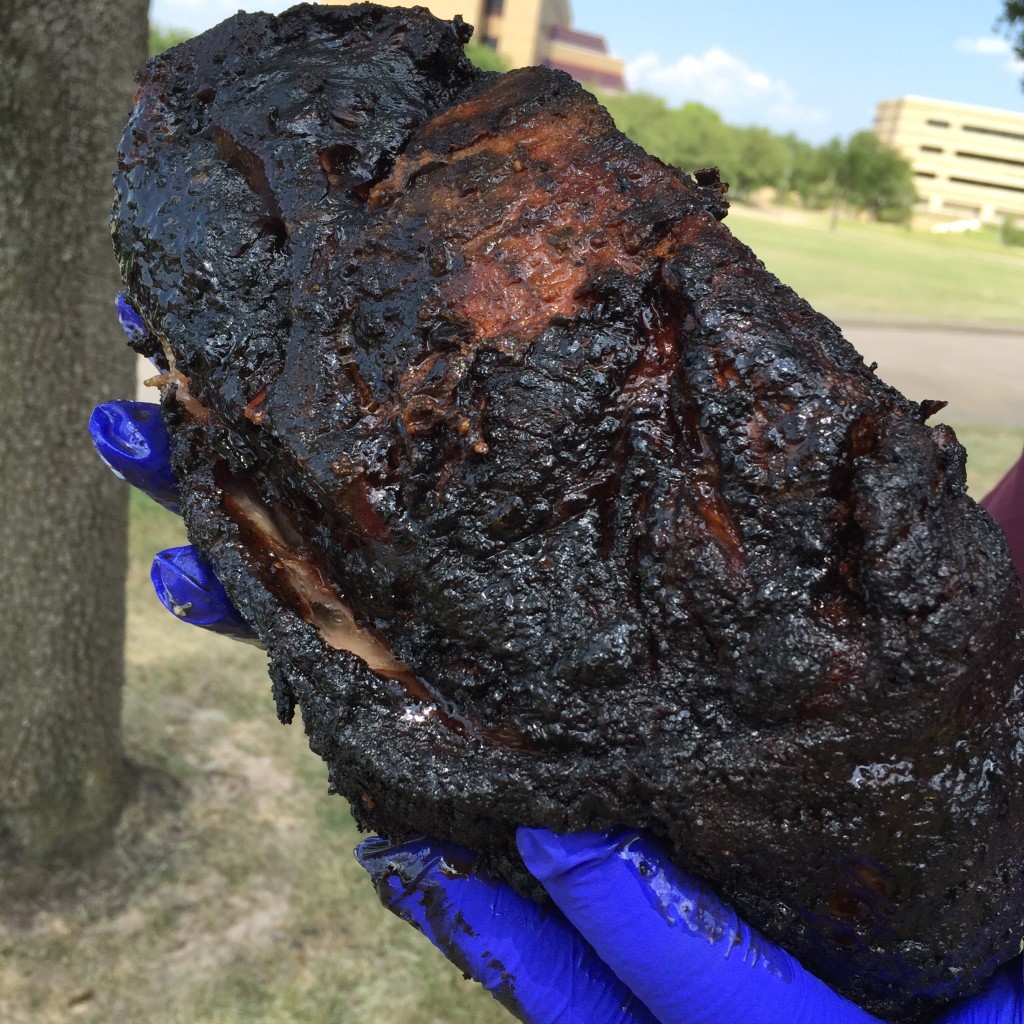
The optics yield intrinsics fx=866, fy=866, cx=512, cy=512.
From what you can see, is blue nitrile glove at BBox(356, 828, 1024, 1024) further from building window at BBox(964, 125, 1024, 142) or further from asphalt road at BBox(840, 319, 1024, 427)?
building window at BBox(964, 125, 1024, 142)

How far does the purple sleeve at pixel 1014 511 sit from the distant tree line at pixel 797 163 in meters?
68.7

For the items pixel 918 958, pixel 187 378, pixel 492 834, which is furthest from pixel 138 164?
pixel 918 958

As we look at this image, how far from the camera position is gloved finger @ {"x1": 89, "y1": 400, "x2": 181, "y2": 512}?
2.05 m

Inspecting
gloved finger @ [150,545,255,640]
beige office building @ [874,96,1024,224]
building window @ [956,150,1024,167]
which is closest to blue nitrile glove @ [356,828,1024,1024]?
gloved finger @ [150,545,255,640]

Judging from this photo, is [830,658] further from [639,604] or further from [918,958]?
[918,958]

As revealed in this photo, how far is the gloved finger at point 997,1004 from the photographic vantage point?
62.0 inches

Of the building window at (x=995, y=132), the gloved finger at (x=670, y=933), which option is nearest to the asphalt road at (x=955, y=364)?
the gloved finger at (x=670, y=933)

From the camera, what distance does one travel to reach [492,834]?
1.51m

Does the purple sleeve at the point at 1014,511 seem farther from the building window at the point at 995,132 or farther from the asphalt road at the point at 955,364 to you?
the building window at the point at 995,132

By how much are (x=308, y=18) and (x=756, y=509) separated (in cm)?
144

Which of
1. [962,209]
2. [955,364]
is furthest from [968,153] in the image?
[955,364]

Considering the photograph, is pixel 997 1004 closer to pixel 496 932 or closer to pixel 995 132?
pixel 496 932

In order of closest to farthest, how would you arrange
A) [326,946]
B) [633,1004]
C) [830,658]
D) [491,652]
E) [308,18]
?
1. [830,658]
2. [491,652]
3. [633,1004]
4. [308,18]
5. [326,946]

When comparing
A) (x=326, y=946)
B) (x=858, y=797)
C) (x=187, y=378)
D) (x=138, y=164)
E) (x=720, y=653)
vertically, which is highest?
(x=138, y=164)
